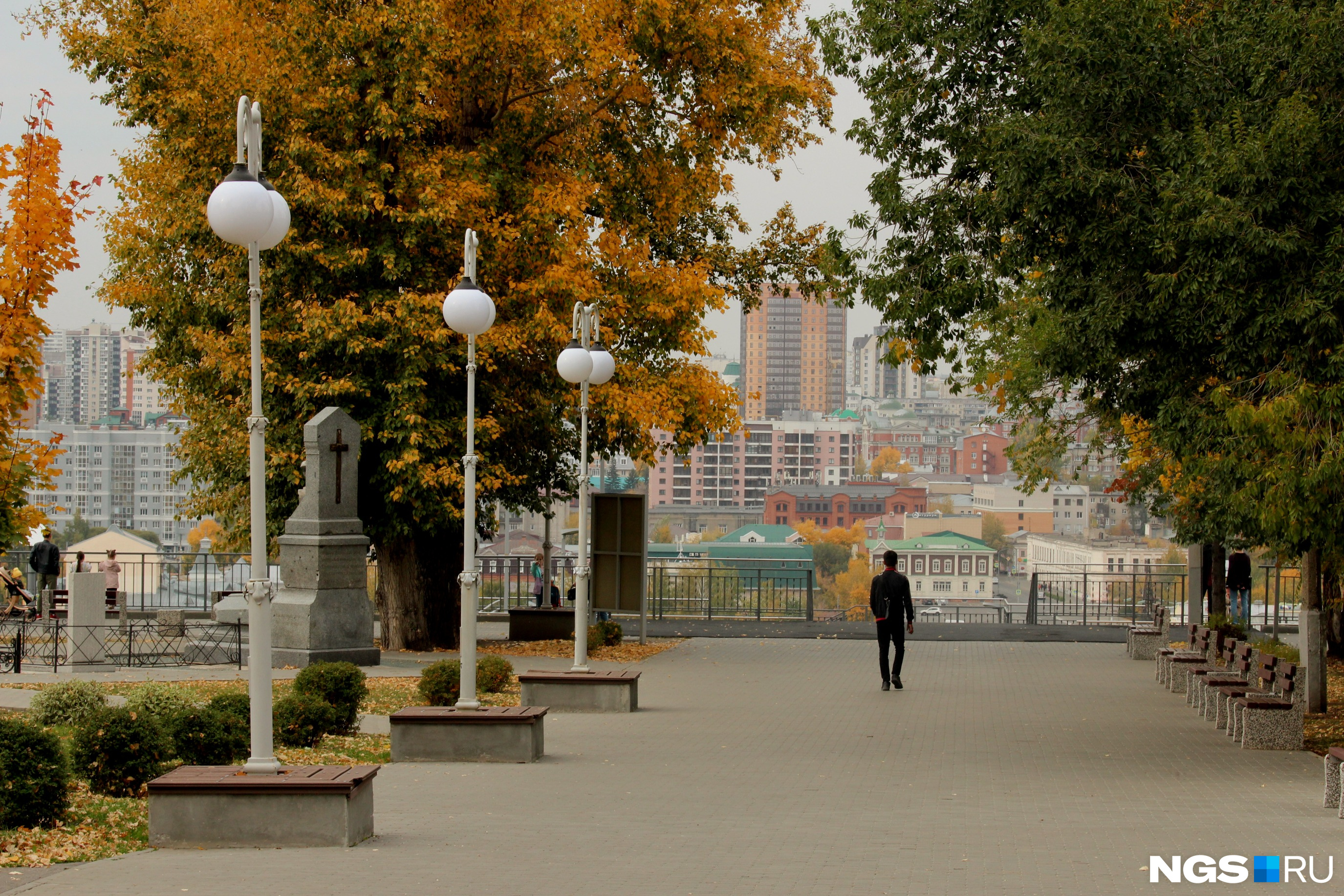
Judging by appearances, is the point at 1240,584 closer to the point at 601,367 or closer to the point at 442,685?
the point at 601,367

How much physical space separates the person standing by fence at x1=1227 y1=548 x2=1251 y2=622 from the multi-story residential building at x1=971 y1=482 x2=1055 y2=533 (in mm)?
93526

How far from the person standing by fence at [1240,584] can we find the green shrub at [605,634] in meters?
12.5

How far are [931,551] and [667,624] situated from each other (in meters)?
47.8

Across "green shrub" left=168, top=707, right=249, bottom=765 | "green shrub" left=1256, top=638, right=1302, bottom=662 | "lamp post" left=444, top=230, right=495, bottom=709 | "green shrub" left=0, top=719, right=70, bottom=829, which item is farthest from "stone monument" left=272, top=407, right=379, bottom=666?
"green shrub" left=1256, top=638, right=1302, bottom=662

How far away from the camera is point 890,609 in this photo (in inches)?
736

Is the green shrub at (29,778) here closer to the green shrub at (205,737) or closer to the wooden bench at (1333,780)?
the green shrub at (205,737)

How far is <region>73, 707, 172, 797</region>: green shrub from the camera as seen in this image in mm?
9359

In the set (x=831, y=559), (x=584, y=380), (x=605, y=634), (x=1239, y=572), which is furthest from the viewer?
(x=831, y=559)

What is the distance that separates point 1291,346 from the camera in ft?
37.4

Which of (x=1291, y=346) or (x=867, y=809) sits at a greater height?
(x=1291, y=346)

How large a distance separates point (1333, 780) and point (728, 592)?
2297 cm

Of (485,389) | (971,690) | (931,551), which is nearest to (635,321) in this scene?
(485,389)

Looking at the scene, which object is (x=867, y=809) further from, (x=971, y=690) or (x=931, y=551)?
(x=931, y=551)

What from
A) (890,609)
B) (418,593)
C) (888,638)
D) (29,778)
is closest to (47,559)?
(418,593)
